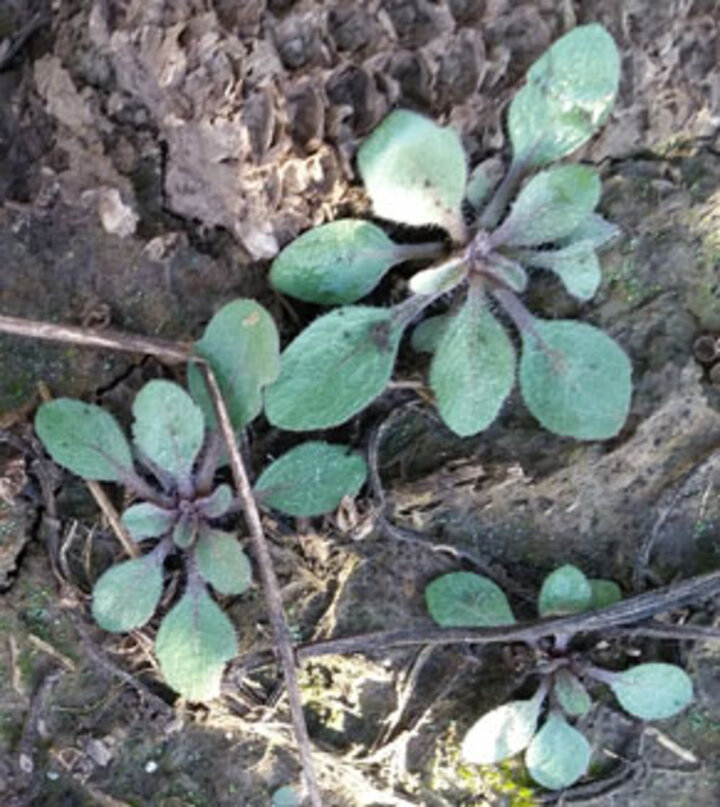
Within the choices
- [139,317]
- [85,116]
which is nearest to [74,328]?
[139,317]

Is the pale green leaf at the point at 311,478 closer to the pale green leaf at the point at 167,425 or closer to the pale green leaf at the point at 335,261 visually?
the pale green leaf at the point at 167,425

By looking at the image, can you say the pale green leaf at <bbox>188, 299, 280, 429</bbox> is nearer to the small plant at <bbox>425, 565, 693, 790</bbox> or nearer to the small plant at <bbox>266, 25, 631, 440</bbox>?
the small plant at <bbox>266, 25, 631, 440</bbox>

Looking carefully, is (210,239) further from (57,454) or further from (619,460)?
(619,460)

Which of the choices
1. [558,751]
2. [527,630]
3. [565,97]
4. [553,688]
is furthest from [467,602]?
[565,97]

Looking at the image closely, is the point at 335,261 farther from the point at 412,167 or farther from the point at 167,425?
the point at 167,425

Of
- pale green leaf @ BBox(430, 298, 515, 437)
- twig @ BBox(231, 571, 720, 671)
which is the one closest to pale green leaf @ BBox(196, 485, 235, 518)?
twig @ BBox(231, 571, 720, 671)

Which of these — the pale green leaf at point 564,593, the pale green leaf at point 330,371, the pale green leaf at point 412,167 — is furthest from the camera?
the pale green leaf at point 564,593

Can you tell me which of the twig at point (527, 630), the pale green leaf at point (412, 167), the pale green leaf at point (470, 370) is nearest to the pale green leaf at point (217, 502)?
the twig at point (527, 630)
